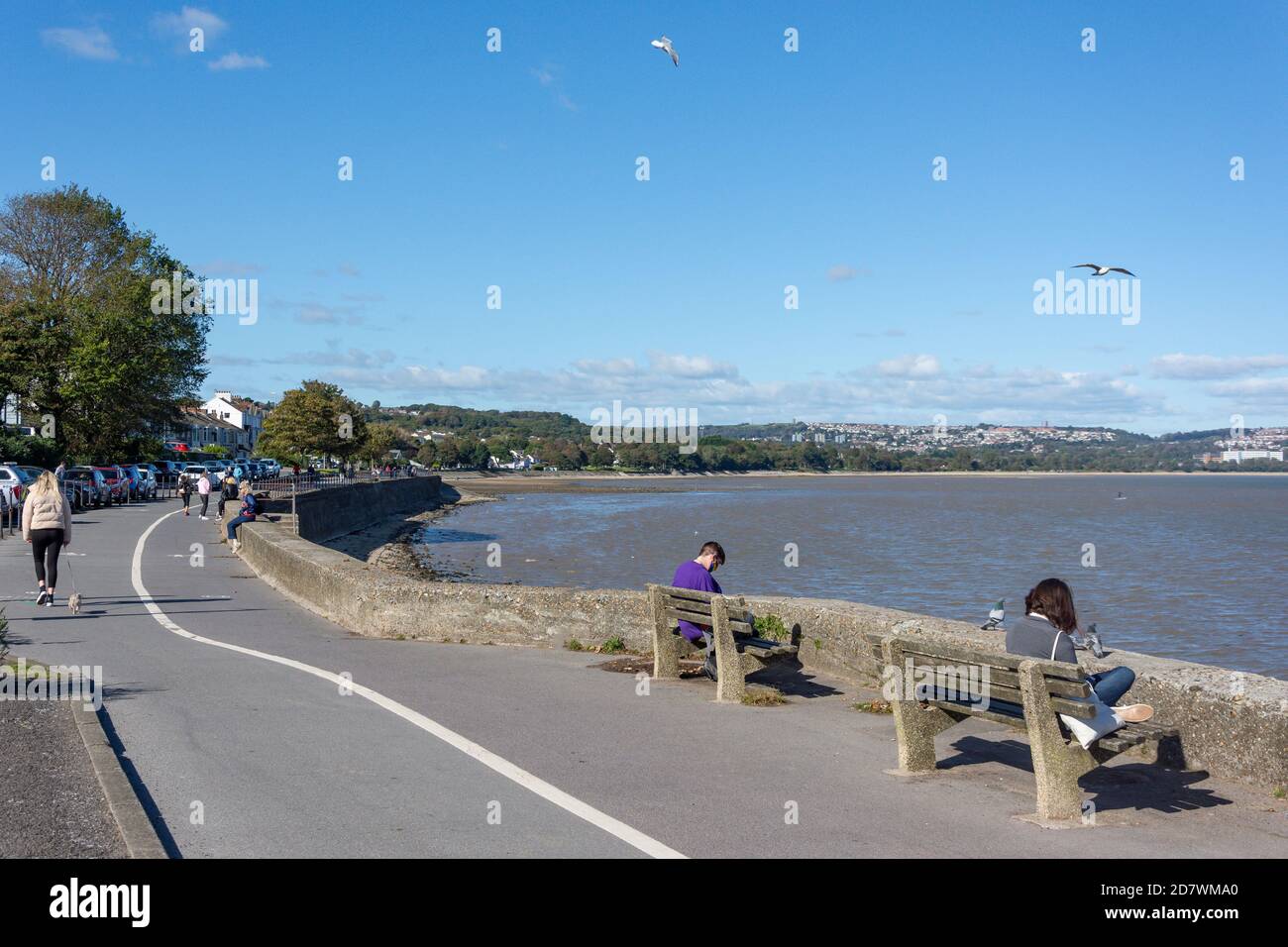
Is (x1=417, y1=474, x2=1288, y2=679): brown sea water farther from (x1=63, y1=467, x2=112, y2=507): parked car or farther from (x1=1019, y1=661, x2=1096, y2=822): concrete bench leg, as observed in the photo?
(x1=1019, y1=661, x2=1096, y2=822): concrete bench leg

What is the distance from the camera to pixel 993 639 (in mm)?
8625

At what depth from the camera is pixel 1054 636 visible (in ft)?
22.4

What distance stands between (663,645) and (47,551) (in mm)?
8872

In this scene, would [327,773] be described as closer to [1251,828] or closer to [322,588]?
[1251,828]

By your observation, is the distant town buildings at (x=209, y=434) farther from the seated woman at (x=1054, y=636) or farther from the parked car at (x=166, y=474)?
the seated woman at (x=1054, y=636)

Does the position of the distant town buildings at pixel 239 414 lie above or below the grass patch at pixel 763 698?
above

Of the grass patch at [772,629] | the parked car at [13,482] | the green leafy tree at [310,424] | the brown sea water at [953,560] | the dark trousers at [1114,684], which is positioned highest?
the green leafy tree at [310,424]

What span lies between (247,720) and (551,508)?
83.0 meters

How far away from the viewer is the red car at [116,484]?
156ft

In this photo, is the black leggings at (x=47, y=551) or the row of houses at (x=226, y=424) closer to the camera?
the black leggings at (x=47, y=551)

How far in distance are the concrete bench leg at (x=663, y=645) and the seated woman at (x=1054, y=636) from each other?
3.88 meters

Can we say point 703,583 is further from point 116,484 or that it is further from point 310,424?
point 310,424

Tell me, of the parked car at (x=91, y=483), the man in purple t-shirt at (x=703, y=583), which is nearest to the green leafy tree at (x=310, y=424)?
the parked car at (x=91, y=483)
